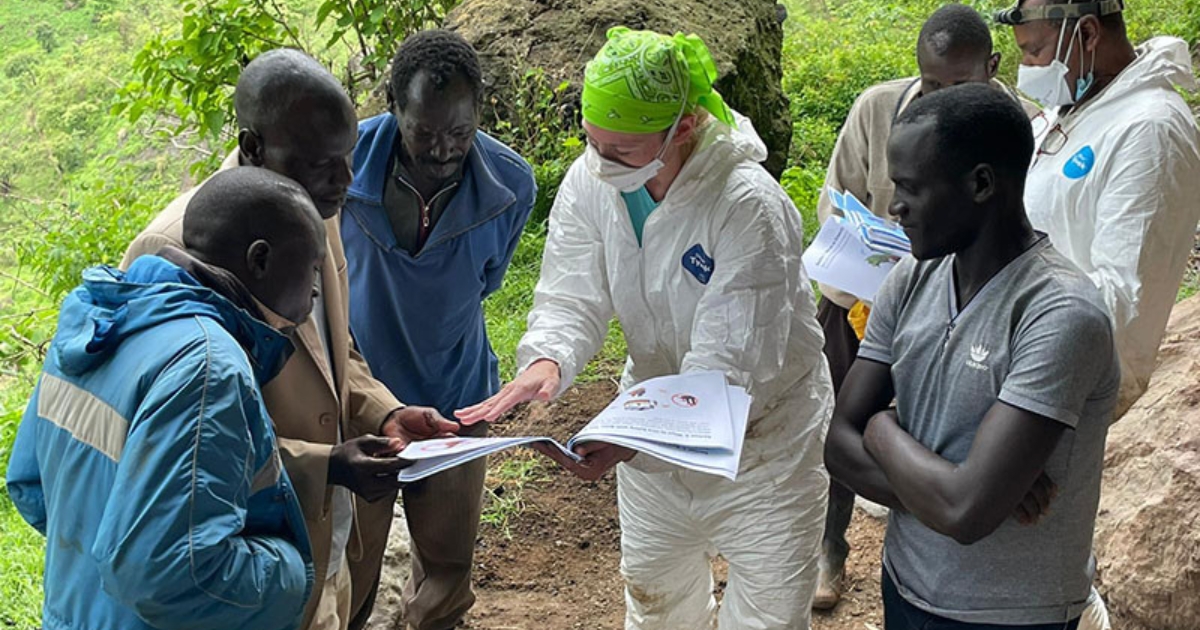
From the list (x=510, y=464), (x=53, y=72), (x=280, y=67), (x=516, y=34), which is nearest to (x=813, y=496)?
(x=280, y=67)

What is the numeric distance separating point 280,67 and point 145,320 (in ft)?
2.79

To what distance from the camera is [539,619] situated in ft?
12.0

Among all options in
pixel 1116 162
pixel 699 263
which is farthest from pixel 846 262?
pixel 1116 162

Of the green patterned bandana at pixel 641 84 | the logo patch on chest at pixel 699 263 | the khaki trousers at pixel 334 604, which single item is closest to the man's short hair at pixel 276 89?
the green patterned bandana at pixel 641 84

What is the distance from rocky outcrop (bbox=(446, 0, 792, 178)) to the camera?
5.70m

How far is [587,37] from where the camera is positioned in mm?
5789

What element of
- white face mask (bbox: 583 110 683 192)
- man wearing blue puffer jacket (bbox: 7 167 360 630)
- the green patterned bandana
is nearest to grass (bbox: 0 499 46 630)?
man wearing blue puffer jacket (bbox: 7 167 360 630)

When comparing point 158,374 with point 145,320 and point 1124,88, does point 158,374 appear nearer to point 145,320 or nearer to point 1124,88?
point 145,320

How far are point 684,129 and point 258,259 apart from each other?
107 cm

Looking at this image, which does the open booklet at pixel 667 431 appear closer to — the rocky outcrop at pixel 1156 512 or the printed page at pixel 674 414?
the printed page at pixel 674 414

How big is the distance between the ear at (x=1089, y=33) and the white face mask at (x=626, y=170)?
41.2 inches

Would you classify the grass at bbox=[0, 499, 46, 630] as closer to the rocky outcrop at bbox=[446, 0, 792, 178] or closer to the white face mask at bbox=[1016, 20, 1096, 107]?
the rocky outcrop at bbox=[446, 0, 792, 178]

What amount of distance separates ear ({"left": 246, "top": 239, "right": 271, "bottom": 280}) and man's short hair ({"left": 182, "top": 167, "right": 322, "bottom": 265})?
10mm

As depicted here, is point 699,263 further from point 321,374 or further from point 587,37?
point 587,37
